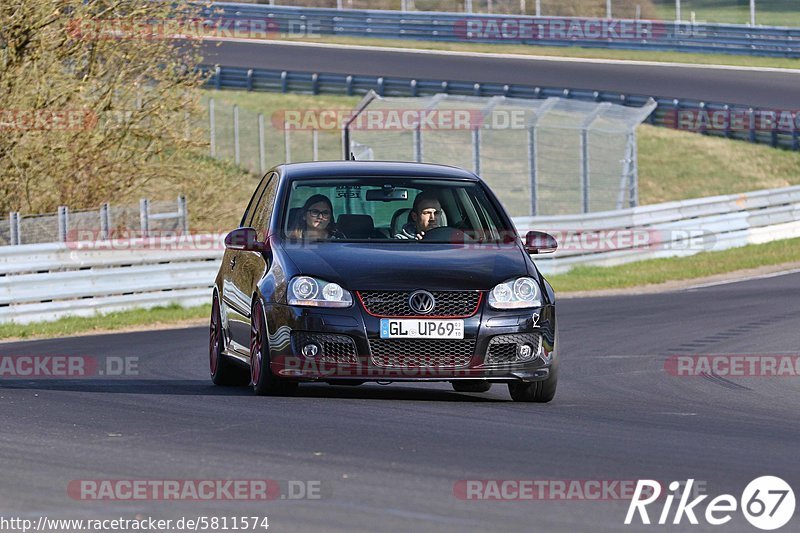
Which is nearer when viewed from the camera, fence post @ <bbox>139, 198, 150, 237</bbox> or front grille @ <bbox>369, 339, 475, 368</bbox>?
front grille @ <bbox>369, 339, 475, 368</bbox>

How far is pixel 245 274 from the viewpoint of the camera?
1056cm

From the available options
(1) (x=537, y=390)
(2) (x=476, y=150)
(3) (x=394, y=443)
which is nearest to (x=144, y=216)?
(2) (x=476, y=150)

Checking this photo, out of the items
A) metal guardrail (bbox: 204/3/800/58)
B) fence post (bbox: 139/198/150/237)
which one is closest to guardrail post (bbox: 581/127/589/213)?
fence post (bbox: 139/198/150/237)

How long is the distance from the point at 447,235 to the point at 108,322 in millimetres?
10194

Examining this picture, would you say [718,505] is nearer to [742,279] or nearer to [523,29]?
[742,279]

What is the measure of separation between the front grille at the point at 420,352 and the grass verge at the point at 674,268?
14761 mm

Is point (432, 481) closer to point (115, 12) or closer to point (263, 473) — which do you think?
point (263, 473)

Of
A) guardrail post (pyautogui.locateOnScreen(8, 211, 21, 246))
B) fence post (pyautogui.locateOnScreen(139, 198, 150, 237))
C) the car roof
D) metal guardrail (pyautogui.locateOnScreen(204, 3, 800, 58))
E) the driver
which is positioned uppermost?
the car roof

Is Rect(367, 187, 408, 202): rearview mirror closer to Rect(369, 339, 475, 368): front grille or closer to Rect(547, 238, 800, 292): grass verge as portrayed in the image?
Rect(369, 339, 475, 368): front grille

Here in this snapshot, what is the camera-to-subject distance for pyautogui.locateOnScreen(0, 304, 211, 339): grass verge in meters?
18.6

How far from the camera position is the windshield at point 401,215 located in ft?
33.6

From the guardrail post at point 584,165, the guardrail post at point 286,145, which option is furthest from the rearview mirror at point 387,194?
the guardrail post at point 286,145

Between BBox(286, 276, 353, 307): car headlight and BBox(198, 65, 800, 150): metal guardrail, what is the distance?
26696 millimetres

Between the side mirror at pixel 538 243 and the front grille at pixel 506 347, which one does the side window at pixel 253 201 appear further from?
the front grille at pixel 506 347
